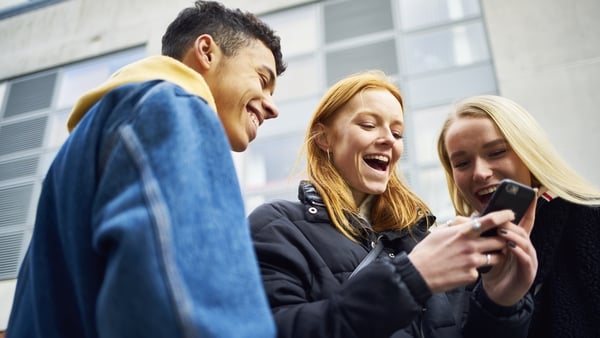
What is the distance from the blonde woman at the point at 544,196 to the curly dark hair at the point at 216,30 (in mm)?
995

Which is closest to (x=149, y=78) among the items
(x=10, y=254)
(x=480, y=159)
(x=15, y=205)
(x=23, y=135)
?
(x=480, y=159)

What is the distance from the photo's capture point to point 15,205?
28.5 feet

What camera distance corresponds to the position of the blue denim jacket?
0.62 metres

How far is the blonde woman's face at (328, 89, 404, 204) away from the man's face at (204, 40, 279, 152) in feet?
1.22

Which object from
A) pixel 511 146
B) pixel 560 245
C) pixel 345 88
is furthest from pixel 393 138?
pixel 560 245

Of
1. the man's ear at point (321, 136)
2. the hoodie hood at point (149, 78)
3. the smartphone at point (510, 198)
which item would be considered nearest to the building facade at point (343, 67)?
the man's ear at point (321, 136)

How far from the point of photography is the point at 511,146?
1.86m

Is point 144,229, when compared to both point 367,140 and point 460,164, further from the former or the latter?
point 460,164

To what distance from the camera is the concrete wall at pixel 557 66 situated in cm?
566

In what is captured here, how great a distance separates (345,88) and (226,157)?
127 cm

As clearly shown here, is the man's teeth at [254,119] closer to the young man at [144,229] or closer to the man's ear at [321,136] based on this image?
the man's ear at [321,136]

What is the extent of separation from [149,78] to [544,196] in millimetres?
1663

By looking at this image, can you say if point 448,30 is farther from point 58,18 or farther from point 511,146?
point 58,18

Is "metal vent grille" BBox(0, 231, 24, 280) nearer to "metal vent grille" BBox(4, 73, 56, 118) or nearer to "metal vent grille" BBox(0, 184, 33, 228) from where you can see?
"metal vent grille" BBox(0, 184, 33, 228)
